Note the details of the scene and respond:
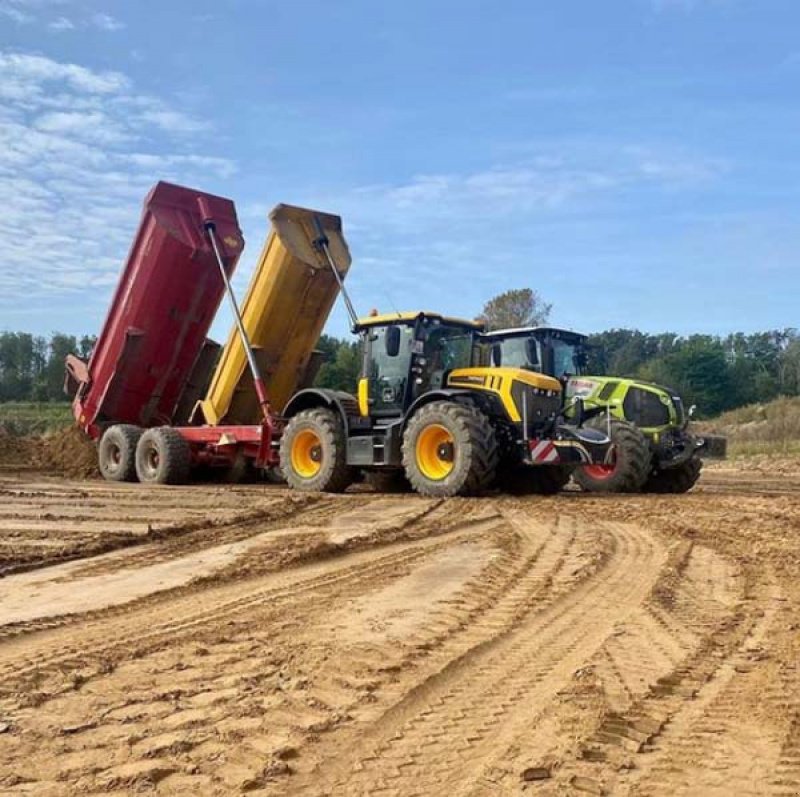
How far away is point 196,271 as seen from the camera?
42.1 feet

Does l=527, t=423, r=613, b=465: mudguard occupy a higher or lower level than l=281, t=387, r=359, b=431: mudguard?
lower

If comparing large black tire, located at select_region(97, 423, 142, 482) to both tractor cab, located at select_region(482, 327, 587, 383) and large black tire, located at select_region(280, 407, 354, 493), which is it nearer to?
large black tire, located at select_region(280, 407, 354, 493)

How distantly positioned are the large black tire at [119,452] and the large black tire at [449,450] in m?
4.77

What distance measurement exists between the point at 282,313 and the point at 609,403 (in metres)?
4.80

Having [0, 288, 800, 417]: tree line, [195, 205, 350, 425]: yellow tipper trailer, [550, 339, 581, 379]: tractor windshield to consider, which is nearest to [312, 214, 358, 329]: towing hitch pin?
[195, 205, 350, 425]: yellow tipper trailer

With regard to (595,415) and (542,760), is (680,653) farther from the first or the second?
(595,415)

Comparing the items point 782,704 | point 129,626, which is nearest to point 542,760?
point 782,704

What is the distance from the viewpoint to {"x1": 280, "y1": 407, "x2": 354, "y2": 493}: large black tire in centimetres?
1184

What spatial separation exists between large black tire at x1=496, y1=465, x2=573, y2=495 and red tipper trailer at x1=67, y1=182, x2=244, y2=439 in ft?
16.1

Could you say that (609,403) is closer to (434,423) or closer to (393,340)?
(434,423)

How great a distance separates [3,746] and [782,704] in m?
2.65

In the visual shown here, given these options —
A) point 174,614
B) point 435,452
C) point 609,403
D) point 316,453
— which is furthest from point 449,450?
point 174,614

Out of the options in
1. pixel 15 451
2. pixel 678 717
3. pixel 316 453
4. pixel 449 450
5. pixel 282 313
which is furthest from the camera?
pixel 15 451

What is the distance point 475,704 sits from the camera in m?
3.24
